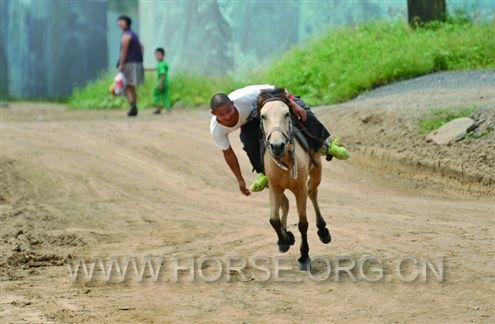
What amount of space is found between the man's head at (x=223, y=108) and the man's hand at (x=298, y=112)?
494 millimetres

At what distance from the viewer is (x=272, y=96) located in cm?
901

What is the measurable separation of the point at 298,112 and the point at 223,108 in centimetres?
67

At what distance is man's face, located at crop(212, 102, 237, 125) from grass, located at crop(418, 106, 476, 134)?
6.20 m

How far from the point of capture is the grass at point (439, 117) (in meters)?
14.7

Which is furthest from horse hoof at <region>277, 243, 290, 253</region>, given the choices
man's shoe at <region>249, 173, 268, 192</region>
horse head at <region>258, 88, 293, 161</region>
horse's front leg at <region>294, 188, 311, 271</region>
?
horse head at <region>258, 88, 293, 161</region>

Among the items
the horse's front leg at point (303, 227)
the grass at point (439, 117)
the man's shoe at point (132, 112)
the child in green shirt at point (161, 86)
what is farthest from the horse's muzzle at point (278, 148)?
the child in green shirt at point (161, 86)

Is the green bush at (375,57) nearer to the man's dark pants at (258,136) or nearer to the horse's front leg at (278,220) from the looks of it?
the man's dark pants at (258,136)

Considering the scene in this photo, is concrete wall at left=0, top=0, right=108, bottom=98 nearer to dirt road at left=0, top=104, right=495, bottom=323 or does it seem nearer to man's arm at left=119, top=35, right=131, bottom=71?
man's arm at left=119, top=35, right=131, bottom=71

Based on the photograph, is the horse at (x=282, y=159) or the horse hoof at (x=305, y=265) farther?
the horse hoof at (x=305, y=265)

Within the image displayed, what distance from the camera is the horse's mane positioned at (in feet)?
29.4

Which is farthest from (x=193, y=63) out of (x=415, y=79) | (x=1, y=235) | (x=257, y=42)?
(x=1, y=235)

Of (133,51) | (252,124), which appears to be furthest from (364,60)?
(252,124)

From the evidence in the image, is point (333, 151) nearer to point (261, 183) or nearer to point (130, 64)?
point (261, 183)

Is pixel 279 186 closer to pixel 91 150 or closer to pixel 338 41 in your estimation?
pixel 91 150
